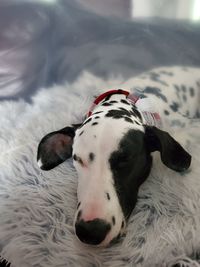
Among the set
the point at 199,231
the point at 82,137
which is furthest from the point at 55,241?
the point at 199,231

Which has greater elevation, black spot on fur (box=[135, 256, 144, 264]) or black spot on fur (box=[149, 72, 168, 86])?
black spot on fur (box=[149, 72, 168, 86])

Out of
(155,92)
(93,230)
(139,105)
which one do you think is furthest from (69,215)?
(155,92)

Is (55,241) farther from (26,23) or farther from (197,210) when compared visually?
(26,23)

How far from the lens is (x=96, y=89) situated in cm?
239

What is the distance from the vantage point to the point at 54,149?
1.71m

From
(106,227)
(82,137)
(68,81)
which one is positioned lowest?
(68,81)

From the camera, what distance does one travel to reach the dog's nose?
1.31 meters

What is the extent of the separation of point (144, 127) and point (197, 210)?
1.17ft

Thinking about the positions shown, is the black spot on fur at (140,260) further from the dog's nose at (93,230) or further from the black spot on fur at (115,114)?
the black spot on fur at (115,114)

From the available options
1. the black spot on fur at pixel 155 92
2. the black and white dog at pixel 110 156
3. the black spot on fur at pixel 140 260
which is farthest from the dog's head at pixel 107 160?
the black spot on fur at pixel 155 92

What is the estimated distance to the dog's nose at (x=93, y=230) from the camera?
131 centimetres

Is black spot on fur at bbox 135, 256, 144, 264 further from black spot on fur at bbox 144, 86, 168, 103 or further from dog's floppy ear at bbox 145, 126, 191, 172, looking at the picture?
black spot on fur at bbox 144, 86, 168, 103

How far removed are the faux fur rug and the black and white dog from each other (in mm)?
56

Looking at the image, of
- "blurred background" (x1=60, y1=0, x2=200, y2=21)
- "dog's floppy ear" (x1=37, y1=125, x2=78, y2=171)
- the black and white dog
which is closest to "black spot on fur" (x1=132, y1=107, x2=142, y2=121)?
the black and white dog
